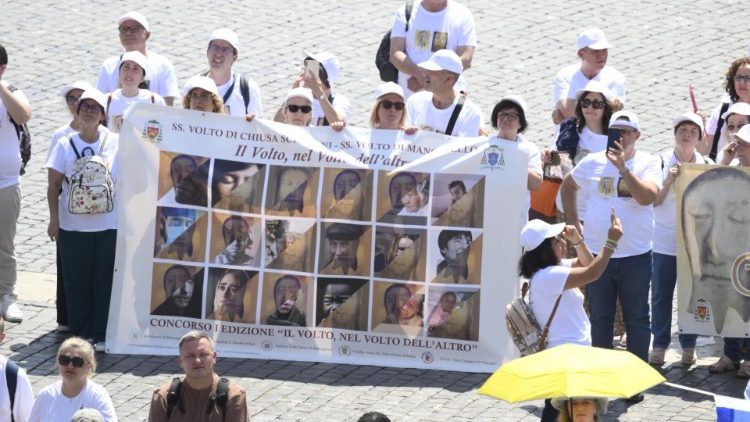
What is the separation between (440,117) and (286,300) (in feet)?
5.98

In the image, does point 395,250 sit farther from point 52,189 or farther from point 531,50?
point 531,50

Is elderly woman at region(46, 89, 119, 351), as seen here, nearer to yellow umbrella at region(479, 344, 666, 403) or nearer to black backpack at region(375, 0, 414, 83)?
black backpack at region(375, 0, 414, 83)

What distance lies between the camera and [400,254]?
13.2 metres

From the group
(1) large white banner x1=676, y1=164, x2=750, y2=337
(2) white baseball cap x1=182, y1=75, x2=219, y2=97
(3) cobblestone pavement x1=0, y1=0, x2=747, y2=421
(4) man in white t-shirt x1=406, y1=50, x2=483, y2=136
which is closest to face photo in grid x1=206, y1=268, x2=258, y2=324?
(2) white baseball cap x1=182, y1=75, x2=219, y2=97

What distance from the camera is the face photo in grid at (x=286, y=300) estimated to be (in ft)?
43.6

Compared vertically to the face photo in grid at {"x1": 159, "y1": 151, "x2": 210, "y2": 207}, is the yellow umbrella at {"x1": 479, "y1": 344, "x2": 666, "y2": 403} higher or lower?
lower

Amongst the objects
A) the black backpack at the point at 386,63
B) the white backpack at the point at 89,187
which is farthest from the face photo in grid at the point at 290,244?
the black backpack at the point at 386,63

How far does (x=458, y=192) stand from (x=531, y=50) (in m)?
6.70

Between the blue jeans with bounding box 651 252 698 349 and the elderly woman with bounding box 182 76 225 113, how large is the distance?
3.35 meters

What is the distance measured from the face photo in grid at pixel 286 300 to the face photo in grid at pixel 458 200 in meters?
1.04

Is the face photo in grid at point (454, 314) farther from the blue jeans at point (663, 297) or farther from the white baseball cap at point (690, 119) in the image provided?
the white baseball cap at point (690, 119)

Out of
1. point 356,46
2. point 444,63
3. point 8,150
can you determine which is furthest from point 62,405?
point 356,46

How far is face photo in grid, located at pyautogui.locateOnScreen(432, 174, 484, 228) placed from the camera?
1316 cm

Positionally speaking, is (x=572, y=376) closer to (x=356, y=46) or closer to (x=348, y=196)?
(x=348, y=196)
